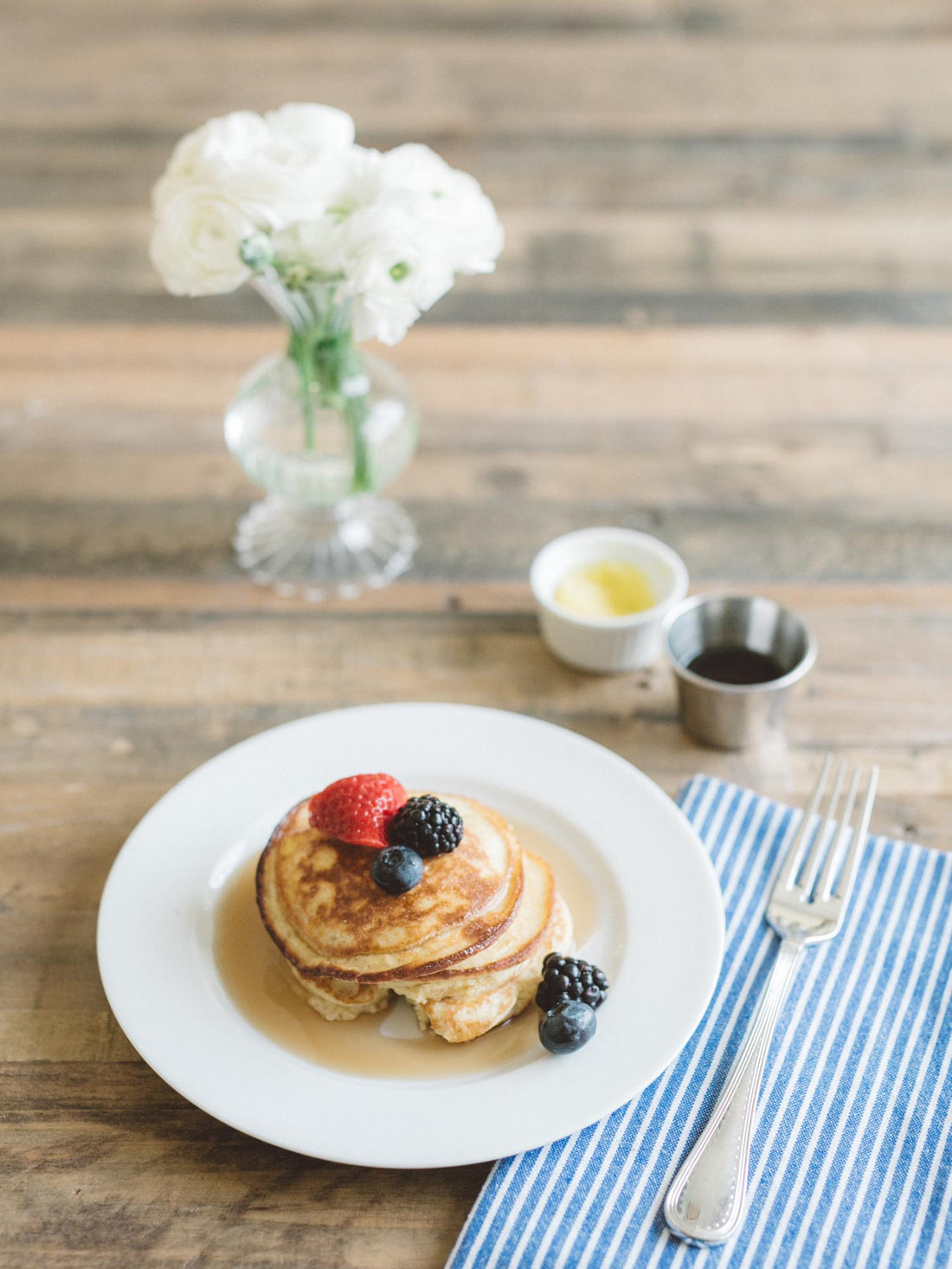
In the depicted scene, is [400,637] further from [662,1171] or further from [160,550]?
[662,1171]

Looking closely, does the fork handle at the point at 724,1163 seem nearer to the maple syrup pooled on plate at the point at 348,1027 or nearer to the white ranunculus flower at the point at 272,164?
the maple syrup pooled on plate at the point at 348,1027

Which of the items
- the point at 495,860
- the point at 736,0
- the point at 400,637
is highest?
the point at 736,0

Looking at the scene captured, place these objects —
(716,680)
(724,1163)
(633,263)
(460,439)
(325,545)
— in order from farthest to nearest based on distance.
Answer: (633,263) < (460,439) < (325,545) < (716,680) < (724,1163)

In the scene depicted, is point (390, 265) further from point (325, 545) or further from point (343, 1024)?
point (343, 1024)

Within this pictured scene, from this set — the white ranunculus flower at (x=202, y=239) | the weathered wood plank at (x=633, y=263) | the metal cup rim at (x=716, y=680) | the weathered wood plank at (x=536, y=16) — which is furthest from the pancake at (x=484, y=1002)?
the weathered wood plank at (x=536, y=16)

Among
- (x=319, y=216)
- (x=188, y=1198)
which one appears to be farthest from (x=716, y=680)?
(x=188, y=1198)

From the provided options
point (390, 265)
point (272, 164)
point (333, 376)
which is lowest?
point (333, 376)

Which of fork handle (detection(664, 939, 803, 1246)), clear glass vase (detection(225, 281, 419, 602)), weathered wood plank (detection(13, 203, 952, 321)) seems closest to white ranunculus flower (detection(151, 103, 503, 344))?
clear glass vase (detection(225, 281, 419, 602))

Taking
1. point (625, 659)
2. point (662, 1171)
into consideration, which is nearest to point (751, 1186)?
point (662, 1171)
